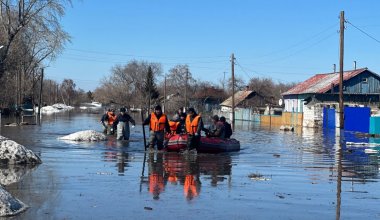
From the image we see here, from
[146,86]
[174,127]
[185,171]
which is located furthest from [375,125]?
[146,86]

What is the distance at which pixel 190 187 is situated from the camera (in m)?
11.3

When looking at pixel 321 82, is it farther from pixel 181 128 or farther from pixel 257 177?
pixel 257 177

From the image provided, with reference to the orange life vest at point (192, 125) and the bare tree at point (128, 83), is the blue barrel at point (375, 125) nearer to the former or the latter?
the orange life vest at point (192, 125)

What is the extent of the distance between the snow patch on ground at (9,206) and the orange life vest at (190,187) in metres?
3.05

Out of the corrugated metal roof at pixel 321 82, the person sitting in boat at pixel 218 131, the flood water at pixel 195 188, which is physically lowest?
the flood water at pixel 195 188

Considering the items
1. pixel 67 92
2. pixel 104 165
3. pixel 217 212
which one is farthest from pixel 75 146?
pixel 67 92

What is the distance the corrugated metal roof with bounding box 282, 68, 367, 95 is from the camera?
6162 centimetres

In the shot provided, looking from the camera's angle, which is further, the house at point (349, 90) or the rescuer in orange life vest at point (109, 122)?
the house at point (349, 90)

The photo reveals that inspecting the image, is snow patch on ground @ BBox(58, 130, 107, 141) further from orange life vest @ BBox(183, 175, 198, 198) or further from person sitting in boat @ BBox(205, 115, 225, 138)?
orange life vest @ BBox(183, 175, 198, 198)

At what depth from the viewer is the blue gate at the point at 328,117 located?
4960 centimetres

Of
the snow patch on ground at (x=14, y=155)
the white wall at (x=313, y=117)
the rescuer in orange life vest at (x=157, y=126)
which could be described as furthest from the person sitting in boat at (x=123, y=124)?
Result: the white wall at (x=313, y=117)

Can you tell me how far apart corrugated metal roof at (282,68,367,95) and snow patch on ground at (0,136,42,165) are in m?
47.9

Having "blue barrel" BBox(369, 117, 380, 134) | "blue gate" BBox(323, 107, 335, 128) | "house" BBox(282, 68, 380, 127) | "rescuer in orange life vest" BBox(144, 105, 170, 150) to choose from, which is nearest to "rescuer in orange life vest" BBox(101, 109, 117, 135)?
"rescuer in orange life vest" BBox(144, 105, 170, 150)

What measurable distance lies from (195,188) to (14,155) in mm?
5579
